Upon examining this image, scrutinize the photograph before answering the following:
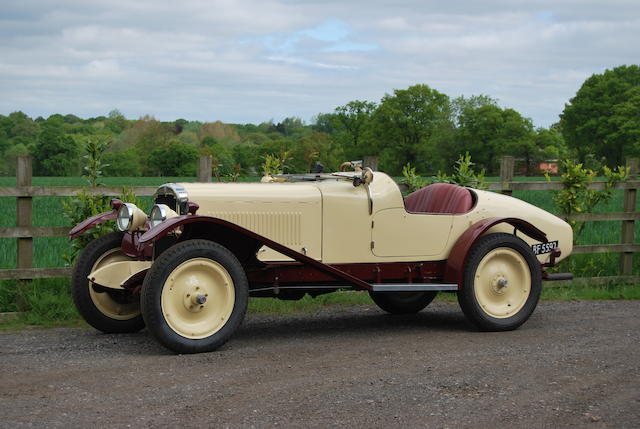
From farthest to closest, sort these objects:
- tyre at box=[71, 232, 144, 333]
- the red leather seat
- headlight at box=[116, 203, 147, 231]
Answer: the red leather seat, tyre at box=[71, 232, 144, 333], headlight at box=[116, 203, 147, 231]

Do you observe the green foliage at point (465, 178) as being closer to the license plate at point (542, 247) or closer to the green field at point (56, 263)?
the green field at point (56, 263)

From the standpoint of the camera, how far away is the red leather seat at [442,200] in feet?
22.1

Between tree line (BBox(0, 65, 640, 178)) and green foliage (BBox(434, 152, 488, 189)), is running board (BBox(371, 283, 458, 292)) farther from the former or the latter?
tree line (BBox(0, 65, 640, 178))

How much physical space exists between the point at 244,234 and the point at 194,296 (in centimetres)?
61

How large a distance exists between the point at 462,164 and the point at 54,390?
586 centimetres

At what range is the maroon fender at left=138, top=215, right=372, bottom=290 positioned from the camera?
17.3 ft

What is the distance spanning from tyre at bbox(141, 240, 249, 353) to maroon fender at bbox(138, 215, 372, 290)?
158 mm

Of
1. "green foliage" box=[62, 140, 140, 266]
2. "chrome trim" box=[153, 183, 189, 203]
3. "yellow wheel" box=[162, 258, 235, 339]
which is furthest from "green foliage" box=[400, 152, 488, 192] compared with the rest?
"yellow wheel" box=[162, 258, 235, 339]

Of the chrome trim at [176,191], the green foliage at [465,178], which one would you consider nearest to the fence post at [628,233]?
the green foliage at [465,178]

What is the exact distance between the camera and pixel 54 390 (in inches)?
176

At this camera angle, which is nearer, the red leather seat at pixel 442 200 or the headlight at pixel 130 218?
the headlight at pixel 130 218

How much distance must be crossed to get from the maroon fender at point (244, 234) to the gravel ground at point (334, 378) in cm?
51

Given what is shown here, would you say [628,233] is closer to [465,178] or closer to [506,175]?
[506,175]

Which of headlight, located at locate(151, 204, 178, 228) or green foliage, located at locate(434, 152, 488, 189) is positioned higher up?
green foliage, located at locate(434, 152, 488, 189)
